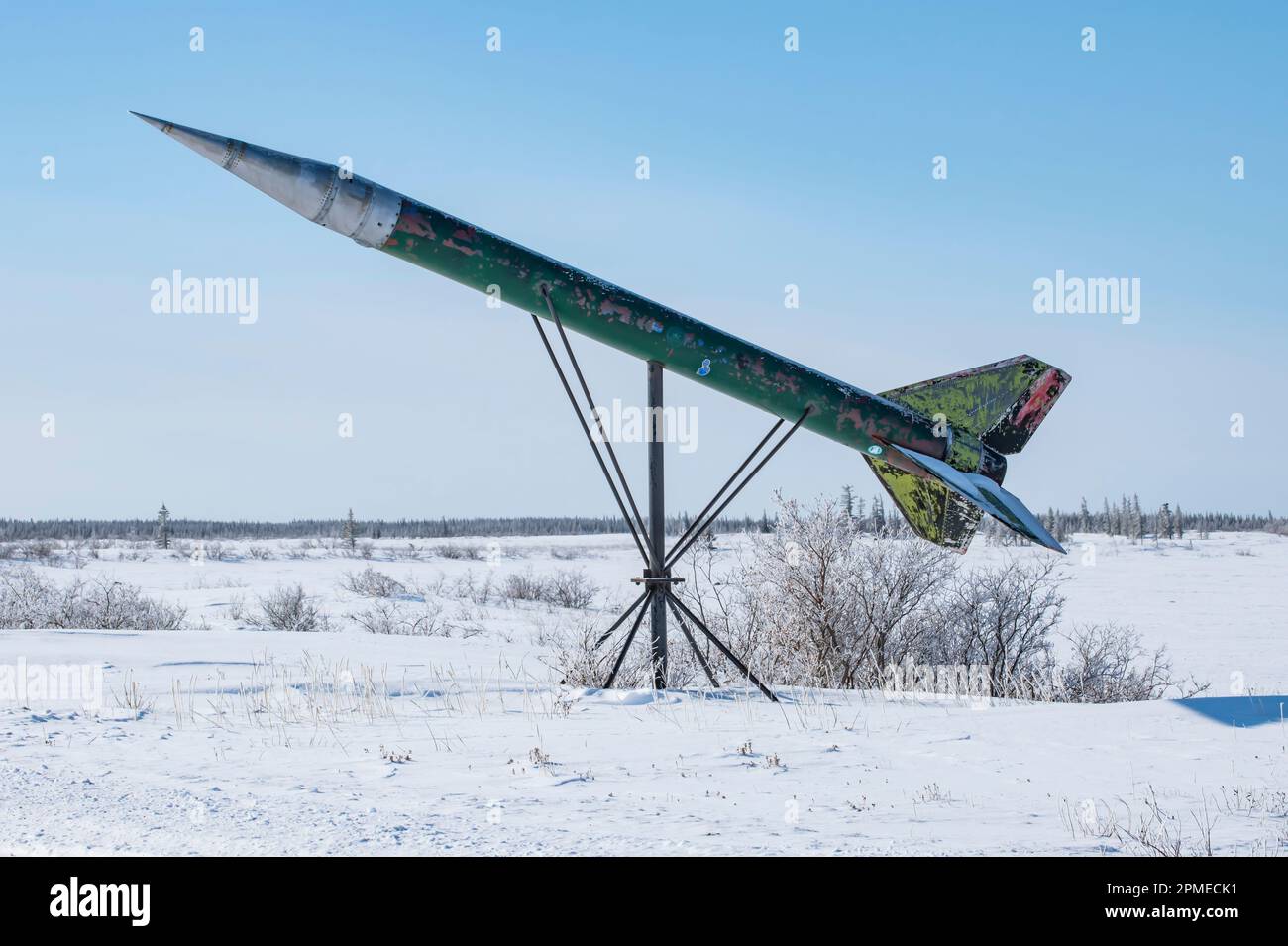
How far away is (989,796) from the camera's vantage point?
5.58 m

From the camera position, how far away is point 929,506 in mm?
11477

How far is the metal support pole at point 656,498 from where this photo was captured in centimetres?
950

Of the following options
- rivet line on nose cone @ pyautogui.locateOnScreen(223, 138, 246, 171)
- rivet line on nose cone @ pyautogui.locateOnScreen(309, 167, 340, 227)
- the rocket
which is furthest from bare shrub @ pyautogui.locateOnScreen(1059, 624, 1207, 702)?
rivet line on nose cone @ pyautogui.locateOnScreen(223, 138, 246, 171)

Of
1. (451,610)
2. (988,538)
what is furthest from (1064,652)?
(988,538)

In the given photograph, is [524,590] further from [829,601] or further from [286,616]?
[829,601]

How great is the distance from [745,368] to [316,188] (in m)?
4.32

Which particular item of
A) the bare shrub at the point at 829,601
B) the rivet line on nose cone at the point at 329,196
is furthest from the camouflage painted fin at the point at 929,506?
the rivet line on nose cone at the point at 329,196

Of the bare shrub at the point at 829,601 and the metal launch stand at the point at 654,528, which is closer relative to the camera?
the metal launch stand at the point at 654,528

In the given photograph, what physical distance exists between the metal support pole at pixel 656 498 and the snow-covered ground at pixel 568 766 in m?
0.63

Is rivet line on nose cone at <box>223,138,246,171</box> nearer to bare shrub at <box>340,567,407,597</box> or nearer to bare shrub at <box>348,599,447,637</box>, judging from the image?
bare shrub at <box>348,599,447,637</box>

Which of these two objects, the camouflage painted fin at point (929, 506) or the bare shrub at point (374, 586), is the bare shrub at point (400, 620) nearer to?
the bare shrub at point (374, 586)

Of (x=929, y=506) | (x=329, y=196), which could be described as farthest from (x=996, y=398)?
(x=329, y=196)
